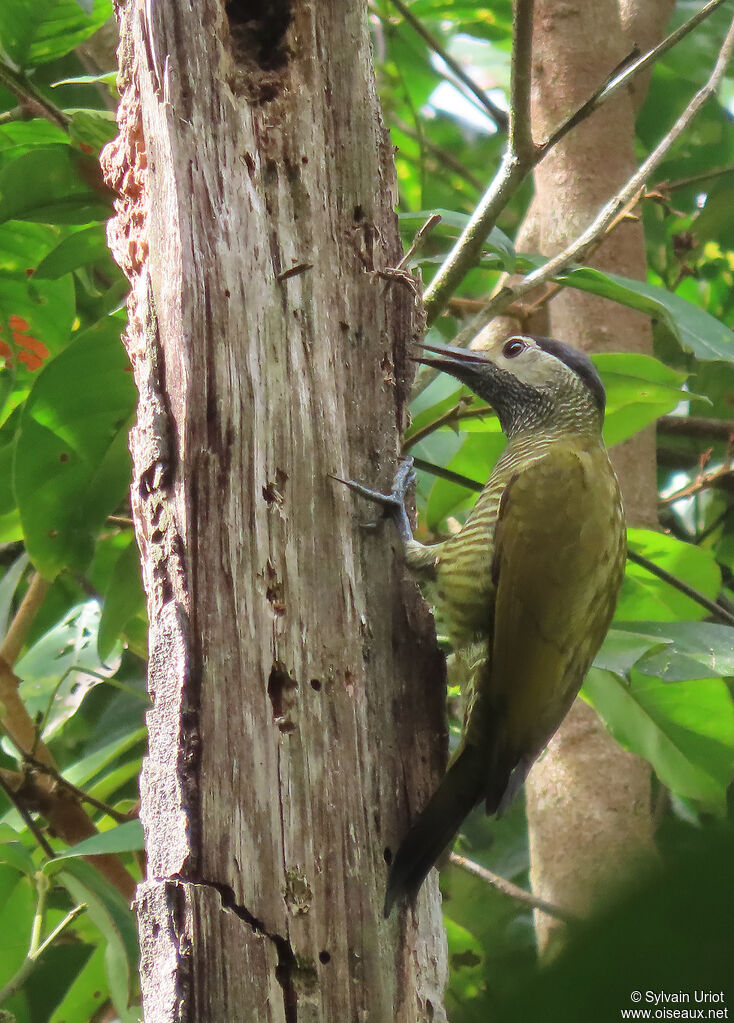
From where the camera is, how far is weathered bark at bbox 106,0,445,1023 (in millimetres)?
1283

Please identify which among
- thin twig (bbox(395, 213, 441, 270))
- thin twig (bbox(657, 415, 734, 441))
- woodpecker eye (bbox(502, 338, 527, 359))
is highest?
thin twig (bbox(395, 213, 441, 270))

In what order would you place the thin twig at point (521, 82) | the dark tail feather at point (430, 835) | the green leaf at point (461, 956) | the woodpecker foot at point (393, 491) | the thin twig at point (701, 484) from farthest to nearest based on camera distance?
the thin twig at point (701, 484), the green leaf at point (461, 956), the thin twig at point (521, 82), the woodpecker foot at point (393, 491), the dark tail feather at point (430, 835)

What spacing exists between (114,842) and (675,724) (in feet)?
3.77

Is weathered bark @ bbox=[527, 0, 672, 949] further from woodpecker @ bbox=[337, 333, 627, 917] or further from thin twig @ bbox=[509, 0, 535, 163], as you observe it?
thin twig @ bbox=[509, 0, 535, 163]

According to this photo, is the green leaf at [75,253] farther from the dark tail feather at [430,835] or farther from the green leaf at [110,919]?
the dark tail feather at [430,835]

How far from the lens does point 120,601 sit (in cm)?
225

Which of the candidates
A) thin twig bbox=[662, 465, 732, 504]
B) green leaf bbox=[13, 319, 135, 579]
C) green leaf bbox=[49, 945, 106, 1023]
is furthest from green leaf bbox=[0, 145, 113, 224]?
thin twig bbox=[662, 465, 732, 504]

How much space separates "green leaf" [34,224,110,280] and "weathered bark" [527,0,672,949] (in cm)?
136

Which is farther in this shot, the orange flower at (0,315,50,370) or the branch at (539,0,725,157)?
the orange flower at (0,315,50,370)

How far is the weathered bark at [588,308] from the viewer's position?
2.60 meters

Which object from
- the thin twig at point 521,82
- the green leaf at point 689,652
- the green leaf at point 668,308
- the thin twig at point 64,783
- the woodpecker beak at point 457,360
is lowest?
the thin twig at point 64,783

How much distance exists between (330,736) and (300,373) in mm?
537

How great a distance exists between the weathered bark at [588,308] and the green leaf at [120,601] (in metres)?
1.12

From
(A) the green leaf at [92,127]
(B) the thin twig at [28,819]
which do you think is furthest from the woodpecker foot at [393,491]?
(B) the thin twig at [28,819]
